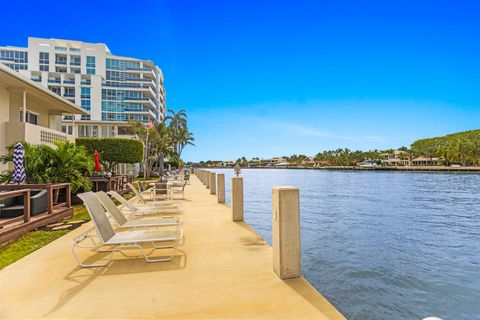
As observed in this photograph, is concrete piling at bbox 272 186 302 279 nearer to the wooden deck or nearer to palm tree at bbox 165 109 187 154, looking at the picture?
the wooden deck

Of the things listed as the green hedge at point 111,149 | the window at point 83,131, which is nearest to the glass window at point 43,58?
the window at point 83,131

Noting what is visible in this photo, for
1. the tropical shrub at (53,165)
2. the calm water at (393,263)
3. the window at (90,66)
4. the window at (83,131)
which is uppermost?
the window at (90,66)

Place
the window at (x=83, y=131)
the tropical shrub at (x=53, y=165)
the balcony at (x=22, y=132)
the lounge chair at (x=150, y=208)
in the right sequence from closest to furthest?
the lounge chair at (x=150, y=208)
the tropical shrub at (x=53, y=165)
the balcony at (x=22, y=132)
the window at (x=83, y=131)

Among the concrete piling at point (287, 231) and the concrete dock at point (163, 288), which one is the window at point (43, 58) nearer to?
the concrete dock at point (163, 288)

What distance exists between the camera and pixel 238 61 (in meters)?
47.8

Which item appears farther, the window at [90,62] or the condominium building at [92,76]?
the window at [90,62]

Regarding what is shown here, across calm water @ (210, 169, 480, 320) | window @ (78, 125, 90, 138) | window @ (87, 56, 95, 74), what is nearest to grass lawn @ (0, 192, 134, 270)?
calm water @ (210, 169, 480, 320)

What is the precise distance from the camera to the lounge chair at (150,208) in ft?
27.8

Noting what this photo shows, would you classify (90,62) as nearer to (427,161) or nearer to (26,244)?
(26,244)

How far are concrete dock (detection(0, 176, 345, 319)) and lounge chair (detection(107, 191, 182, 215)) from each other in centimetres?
270

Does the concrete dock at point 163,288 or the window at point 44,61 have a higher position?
the window at point 44,61

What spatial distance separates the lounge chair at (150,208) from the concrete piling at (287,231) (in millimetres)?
5064

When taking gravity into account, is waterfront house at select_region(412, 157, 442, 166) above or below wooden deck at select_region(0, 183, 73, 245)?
above

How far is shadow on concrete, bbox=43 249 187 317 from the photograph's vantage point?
162 inches
